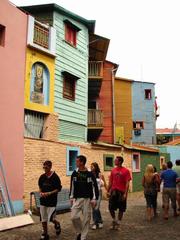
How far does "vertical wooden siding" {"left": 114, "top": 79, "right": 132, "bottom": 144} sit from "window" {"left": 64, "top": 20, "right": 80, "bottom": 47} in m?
15.0

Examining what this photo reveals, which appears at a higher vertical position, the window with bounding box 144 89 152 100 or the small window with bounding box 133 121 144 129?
the window with bounding box 144 89 152 100

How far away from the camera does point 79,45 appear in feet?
61.2

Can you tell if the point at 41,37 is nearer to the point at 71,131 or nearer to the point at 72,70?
the point at 72,70

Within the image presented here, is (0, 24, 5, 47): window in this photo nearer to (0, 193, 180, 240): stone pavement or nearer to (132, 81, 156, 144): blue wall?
(0, 193, 180, 240): stone pavement

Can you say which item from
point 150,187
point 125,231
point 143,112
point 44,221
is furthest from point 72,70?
point 143,112

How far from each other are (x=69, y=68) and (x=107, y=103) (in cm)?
936

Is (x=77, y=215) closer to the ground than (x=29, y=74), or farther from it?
closer to the ground

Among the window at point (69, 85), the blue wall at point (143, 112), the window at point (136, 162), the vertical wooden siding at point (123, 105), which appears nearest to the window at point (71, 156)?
the window at point (69, 85)

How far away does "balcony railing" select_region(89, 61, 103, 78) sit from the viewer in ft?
70.3

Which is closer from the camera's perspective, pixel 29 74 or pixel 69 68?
pixel 29 74

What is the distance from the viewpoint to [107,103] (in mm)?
26188

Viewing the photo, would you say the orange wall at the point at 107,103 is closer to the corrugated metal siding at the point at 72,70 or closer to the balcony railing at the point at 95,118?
the balcony railing at the point at 95,118

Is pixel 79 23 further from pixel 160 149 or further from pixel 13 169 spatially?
pixel 160 149

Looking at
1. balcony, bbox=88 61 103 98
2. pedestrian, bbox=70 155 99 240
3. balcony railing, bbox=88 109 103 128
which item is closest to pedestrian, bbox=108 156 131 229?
pedestrian, bbox=70 155 99 240
